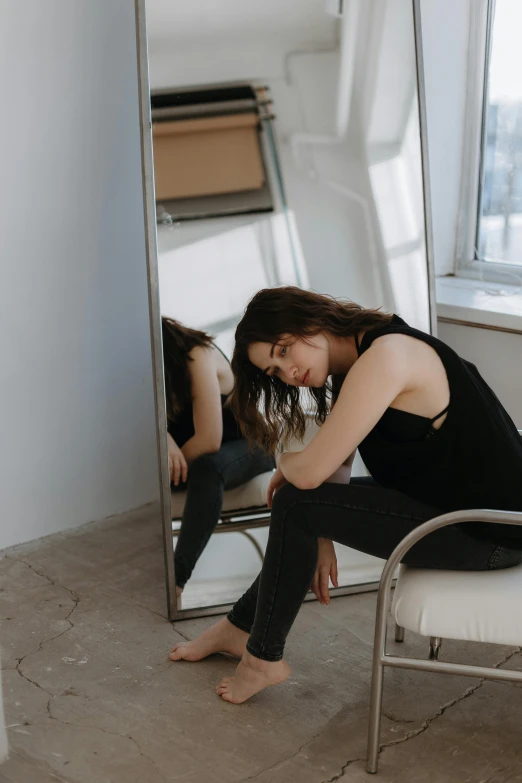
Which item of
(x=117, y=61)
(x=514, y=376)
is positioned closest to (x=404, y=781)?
(x=514, y=376)

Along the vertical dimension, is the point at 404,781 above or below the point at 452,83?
below

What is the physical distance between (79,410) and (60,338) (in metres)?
0.24

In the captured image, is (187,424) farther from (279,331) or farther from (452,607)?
(452,607)

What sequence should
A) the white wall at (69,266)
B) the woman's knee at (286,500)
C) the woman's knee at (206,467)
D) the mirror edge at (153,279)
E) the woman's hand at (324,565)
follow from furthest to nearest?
the white wall at (69,266) → the woman's knee at (206,467) → the mirror edge at (153,279) → the woman's hand at (324,565) → the woman's knee at (286,500)

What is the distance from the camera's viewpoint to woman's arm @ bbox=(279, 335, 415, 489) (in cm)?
168

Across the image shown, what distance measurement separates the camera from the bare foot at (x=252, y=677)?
1.89m

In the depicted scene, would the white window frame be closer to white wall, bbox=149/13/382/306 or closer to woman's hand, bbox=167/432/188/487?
white wall, bbox=149/13/382/306

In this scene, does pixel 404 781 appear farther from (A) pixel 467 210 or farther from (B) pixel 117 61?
(B) pixel 117 61

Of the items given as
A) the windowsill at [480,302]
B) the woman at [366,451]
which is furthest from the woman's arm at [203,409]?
the windowsill at [480,302]

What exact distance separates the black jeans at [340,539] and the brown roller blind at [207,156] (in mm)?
862

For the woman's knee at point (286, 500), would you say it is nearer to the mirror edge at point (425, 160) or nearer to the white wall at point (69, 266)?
the mirror edge at point (425, 160)


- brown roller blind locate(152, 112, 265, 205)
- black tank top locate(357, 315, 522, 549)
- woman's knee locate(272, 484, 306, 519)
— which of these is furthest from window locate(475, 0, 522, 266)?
woman's knee locate(272, 484, 306, 519)

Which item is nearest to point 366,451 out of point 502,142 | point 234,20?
point 234,20

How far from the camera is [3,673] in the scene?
2.06m
